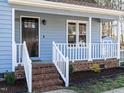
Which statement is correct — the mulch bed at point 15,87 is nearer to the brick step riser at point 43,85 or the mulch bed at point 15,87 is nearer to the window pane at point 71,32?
the brick step riser at point 43,85

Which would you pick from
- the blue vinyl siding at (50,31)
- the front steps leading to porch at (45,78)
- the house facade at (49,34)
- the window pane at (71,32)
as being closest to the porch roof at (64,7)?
the house facade at (49,34)

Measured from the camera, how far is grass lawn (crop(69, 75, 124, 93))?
9.79 meters

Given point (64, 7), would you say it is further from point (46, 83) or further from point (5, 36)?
point (46, 83)

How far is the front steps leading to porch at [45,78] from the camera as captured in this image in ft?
32.7

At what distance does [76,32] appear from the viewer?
16.0 metres

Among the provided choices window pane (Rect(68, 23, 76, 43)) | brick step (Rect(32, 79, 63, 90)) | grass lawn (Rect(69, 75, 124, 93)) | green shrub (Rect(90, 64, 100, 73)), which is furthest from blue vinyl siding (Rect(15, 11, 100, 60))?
grass lawn (Rect(69, 75, 124, 93))

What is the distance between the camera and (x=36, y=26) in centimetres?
1395

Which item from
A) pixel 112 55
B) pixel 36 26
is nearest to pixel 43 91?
pixel 36 26

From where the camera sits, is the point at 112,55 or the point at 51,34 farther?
the point at 112,55

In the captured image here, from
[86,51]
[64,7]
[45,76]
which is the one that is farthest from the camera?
[86,51]

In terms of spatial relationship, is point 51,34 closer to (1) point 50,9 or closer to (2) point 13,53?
(1) point 50,9

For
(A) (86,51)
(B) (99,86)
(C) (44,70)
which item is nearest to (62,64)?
(C) (44,70)

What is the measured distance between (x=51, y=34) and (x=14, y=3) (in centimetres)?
393

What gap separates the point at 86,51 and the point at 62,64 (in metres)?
3.48
